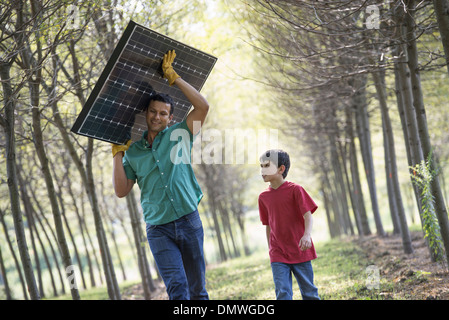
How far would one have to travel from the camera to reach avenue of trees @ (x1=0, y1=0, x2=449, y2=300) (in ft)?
20.5

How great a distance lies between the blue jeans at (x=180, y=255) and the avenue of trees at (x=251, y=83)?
244 cm

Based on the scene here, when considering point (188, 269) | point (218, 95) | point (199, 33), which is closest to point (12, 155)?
point (188, 269)

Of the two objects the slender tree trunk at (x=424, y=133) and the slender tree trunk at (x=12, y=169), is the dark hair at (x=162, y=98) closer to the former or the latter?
the slender tree trunk at (x=12, y=169)

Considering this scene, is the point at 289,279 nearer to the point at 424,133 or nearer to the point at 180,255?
the point at 180,255

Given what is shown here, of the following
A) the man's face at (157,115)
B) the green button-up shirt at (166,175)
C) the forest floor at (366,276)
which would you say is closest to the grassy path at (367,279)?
the forest floor at (366,276)

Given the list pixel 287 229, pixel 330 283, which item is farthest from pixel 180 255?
Result: pixel 330 283

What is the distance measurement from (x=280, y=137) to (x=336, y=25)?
15.7 metres

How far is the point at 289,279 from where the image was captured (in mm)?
4410

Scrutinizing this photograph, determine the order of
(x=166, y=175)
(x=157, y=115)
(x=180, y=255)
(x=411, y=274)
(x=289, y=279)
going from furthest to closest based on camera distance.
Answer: (x=411, y=274)
(x=289, y=279)
(x=157, y=115)
(x=166, y=175)
(x=180, y=255)

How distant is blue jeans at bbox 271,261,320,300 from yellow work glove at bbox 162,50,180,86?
1.89 m

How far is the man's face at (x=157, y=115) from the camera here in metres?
4.16

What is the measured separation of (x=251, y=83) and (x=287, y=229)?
15.5 metres
